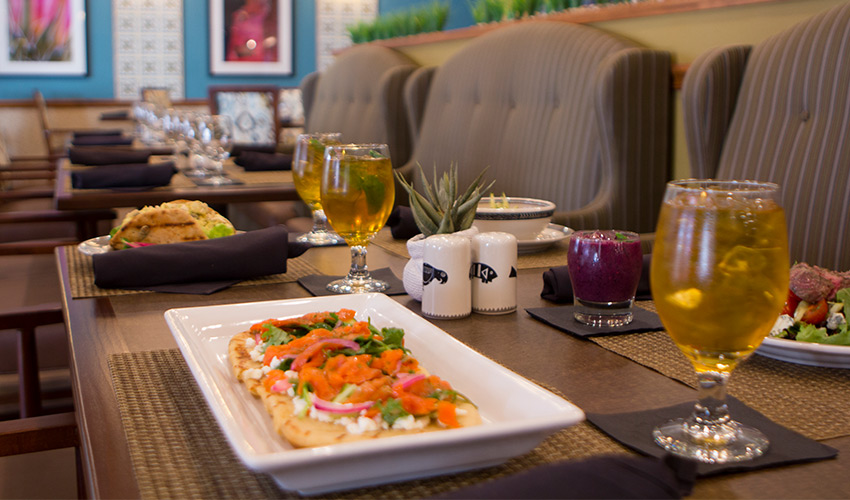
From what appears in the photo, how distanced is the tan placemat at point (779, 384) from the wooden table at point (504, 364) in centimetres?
2

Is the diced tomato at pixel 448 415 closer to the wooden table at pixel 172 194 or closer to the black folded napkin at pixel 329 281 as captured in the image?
the black folded napkin at pixel 329 281

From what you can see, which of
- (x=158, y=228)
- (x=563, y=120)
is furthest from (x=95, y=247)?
(x=563, y=120)

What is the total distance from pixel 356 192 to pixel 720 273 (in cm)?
69

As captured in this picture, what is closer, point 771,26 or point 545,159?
point 771,26

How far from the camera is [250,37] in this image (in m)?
9.20

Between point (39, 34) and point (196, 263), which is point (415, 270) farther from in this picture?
point (39, 34)

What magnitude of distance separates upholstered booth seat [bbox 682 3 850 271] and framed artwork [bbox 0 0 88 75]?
7.94 m

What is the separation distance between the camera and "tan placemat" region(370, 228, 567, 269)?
4.91 ft

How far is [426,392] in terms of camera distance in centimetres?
69

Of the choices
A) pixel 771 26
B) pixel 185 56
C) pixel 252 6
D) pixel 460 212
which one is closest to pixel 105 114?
pixel 185 56

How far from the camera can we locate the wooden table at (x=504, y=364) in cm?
62

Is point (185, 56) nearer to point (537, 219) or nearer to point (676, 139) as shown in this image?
point (676, 139)

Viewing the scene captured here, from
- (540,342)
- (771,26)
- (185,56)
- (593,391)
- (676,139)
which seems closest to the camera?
(593,391)

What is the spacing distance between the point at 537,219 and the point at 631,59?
1.03 m
